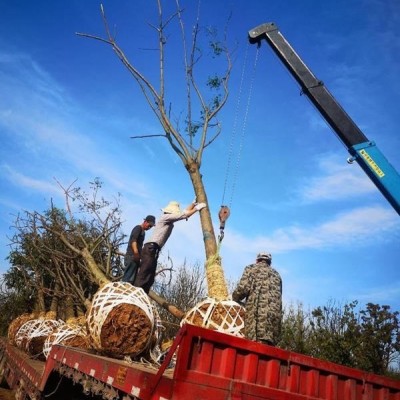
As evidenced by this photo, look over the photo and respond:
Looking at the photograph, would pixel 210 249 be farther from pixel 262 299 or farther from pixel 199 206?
pixel 262 299

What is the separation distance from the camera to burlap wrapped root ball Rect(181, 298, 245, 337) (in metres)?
4.58

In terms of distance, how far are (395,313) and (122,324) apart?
39.2 feet

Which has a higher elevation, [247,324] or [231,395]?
[247,324]

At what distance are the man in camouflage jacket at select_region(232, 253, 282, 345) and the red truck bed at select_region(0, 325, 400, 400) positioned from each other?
1513mm

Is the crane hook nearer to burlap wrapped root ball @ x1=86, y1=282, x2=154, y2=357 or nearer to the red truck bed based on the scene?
burlap wrapped root ball @ x1=86, y1=282, x2=154, y2=357

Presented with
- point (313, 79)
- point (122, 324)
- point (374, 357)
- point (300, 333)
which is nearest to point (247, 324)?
point (122, 324)

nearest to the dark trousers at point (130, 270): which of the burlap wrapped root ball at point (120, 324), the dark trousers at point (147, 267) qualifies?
the dark trousers at point (147, 267)

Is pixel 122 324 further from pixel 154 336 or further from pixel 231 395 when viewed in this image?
pixel 231 395

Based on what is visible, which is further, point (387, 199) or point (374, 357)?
point (374, 357)

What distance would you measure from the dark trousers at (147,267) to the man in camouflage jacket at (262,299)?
74.1 inches

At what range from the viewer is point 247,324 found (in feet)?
15.6

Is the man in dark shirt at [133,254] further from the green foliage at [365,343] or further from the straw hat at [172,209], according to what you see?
the green foliage at [365,343]

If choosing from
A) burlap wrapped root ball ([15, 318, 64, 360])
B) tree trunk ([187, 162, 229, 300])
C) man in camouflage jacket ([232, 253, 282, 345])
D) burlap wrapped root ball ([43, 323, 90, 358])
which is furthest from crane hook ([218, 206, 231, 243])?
burlap wrapped root ball ([15, 318, 64, 360])

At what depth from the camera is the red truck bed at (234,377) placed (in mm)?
2539
